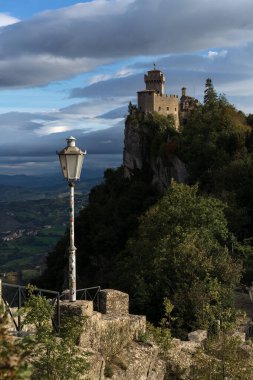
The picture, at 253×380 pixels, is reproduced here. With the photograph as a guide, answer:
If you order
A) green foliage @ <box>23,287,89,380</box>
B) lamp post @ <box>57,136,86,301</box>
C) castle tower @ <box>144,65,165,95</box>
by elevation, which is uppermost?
castle tower @ <box>144,65,165,95</box>

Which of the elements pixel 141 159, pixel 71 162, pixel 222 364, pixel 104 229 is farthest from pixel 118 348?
pixel 141 159

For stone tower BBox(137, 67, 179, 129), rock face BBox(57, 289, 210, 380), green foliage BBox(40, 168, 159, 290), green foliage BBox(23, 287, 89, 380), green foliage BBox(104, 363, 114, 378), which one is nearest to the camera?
green foliage BBox(23, 287, 89, 380)

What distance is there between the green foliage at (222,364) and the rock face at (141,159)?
204 feet

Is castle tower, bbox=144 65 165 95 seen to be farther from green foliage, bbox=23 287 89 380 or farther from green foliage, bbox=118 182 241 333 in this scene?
green foliage, bbox=23 287 89 380

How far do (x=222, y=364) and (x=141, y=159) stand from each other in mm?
75402

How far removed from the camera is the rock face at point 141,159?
259 ft

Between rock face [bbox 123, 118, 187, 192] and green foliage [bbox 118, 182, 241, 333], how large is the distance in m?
41.1

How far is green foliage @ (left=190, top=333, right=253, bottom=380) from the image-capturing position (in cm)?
1288

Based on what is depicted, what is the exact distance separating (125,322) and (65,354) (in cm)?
492

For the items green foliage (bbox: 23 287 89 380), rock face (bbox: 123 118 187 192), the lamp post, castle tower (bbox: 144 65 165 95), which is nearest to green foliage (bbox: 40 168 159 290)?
rock face (bbox: 123 118 187 192)

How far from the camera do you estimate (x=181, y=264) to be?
29.0 m

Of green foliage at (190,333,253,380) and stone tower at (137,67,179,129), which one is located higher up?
stone tower at (137,67,179,129)

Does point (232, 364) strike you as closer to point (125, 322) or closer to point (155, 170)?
point (125, 322)

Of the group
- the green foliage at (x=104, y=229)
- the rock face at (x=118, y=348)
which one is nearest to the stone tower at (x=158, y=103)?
the green foliage at (x=104, y=229)
